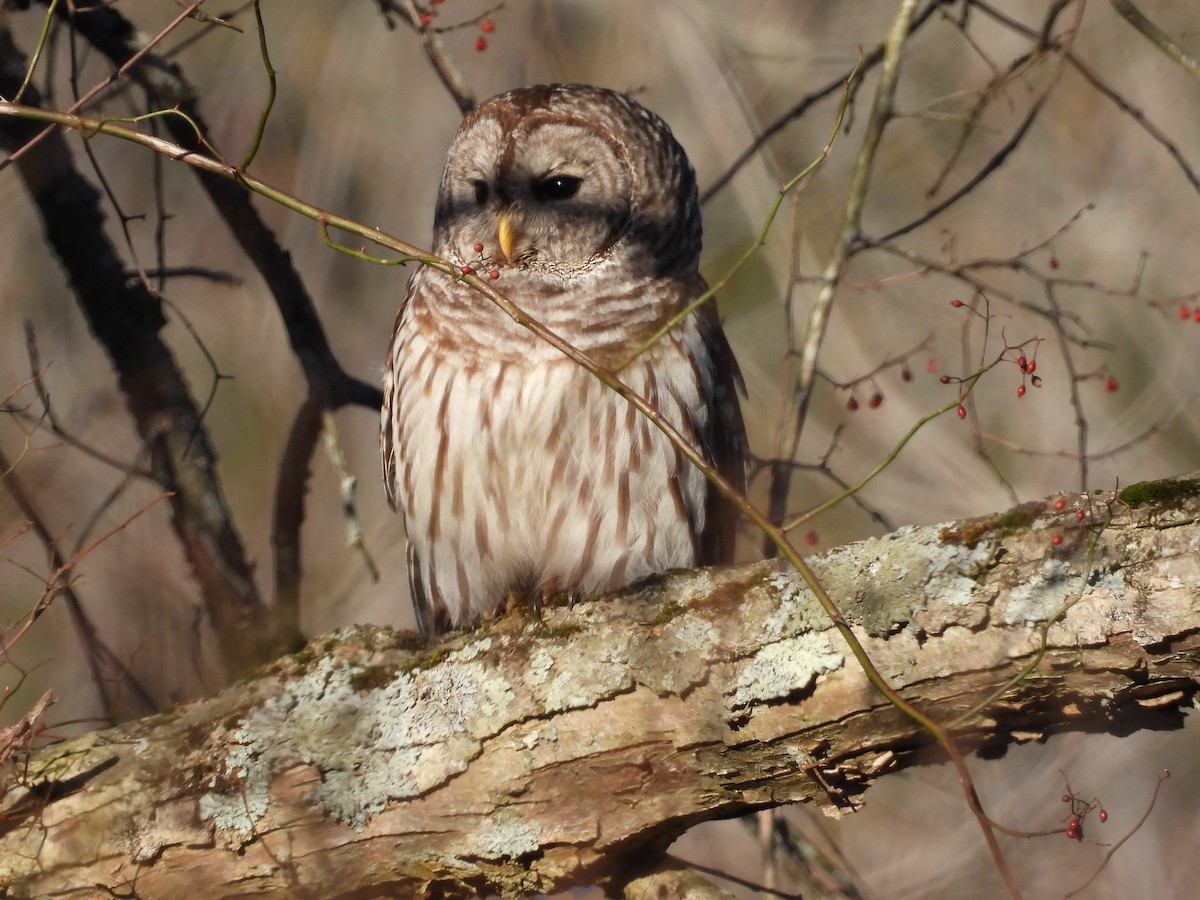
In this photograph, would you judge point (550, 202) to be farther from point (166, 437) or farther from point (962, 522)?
point (962, 522)

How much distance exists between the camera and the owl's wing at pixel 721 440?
3934 millimetres

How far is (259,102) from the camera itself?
626 cm

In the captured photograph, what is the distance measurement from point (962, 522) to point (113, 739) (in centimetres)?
203

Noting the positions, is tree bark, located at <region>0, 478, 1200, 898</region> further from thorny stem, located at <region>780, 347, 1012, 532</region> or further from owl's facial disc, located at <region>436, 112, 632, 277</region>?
owl's facial disc, located at <region>436, 112, 632, 277</region>

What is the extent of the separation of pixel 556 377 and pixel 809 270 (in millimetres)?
2386

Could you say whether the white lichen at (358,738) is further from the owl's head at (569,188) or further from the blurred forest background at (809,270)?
the blurred forest background at (809,270)

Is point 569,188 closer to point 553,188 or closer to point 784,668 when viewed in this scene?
point 553,188

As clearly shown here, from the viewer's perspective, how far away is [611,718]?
259 cm

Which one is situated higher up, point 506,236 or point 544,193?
point 544,193

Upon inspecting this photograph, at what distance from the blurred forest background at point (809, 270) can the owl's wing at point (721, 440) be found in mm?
1321

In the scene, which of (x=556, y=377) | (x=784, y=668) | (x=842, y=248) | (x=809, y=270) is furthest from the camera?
(x=809, y=270)

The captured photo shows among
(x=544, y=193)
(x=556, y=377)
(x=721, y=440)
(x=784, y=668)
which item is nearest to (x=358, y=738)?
(x=784, y=668)

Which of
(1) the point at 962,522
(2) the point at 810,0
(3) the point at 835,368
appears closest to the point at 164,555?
(3) the point at 835,368

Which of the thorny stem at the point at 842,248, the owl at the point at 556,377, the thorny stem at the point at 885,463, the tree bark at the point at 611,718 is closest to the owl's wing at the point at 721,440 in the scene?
the owl at the point at 556,377
